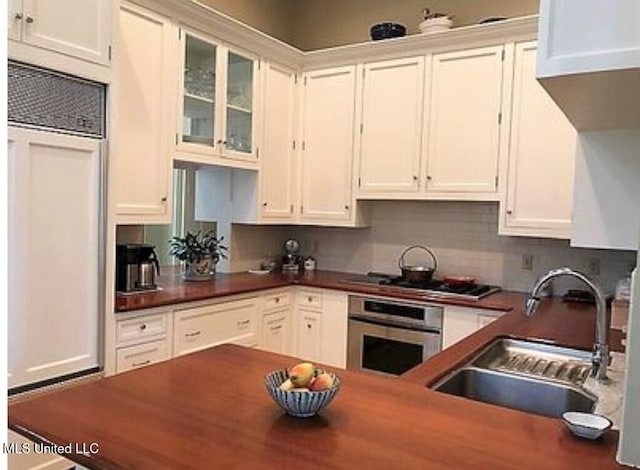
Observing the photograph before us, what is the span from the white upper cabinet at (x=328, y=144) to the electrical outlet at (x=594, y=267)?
1.64 meters

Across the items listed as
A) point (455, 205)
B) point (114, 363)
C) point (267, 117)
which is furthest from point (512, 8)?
point (114, 363)

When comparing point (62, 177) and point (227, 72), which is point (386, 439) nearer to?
point (62, 177)

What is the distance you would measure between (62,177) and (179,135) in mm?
1059

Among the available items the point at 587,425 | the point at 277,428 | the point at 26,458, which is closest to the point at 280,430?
the point at 277,428

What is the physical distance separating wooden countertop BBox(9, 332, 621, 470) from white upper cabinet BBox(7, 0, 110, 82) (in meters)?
1.42

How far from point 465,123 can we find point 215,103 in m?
1.62

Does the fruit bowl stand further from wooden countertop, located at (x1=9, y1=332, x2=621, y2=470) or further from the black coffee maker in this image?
the black coffee maker

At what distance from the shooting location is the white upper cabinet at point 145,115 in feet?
9.46

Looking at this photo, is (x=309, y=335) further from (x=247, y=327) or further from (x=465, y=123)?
(x=465, y=123)

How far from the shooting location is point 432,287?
11.7ft

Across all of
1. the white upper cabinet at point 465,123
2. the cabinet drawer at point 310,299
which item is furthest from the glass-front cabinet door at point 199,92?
the white upper cabinet at point 465,123

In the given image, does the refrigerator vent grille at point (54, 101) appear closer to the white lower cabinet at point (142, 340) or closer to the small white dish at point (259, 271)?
the white lower cabinet at point (142, 340)

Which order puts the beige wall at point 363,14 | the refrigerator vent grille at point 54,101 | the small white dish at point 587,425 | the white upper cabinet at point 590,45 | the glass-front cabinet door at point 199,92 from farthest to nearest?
the beige wall at point 363,14 < the glass-front cabinet door at point 199,92 < the refrigerator vent grille at point 54,101 < the small white dish at point 587,425 < the white upper cabinet at point 590,45

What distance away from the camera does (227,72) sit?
11.8 feet
